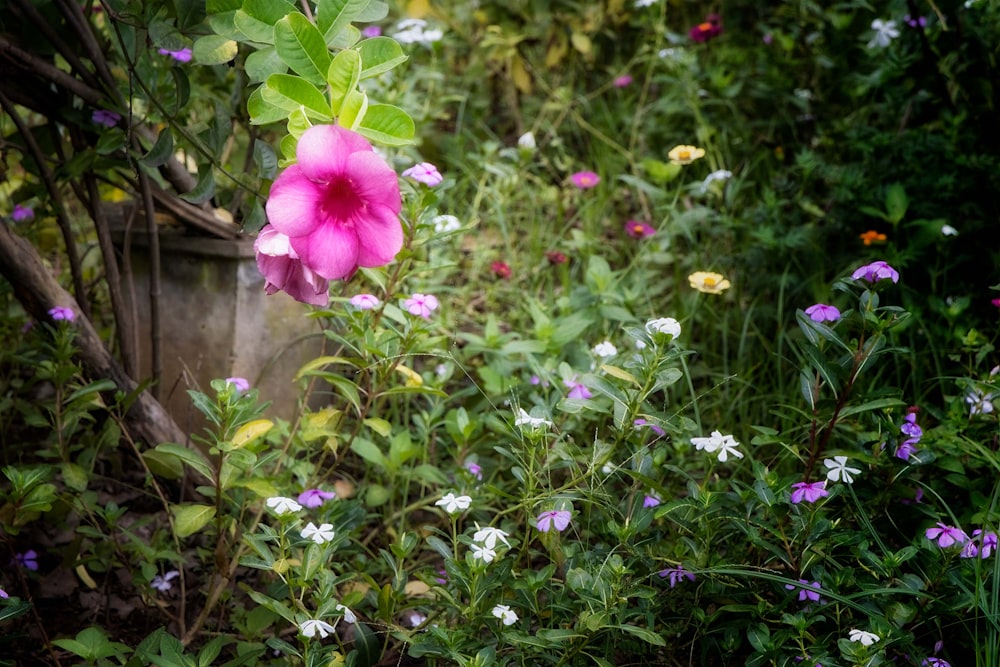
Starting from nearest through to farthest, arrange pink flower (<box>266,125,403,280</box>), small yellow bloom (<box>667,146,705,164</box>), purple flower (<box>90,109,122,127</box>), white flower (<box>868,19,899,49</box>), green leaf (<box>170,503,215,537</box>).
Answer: pink flower (<box>266,125,403,280</box>), green leaf (<box>170,503,215,537</box>), purple flower (<box>90,109,122,127</box>), small yellow bloom (<box>667,146,705,164</box>), white flower (<box>868,19,899,49</box>)

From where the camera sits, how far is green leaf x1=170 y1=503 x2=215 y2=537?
136 cm

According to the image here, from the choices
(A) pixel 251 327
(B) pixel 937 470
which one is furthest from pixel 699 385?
(A) pixel 251 327

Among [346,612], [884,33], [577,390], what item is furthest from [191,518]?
[884,33]

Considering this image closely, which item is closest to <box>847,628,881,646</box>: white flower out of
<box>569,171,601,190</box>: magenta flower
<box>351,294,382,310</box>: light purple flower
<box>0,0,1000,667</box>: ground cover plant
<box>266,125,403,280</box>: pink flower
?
<box>0,0,1000,667</box>: ground cover plant

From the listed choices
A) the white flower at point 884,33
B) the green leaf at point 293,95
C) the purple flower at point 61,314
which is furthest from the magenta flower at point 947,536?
the white flower at point 884,33

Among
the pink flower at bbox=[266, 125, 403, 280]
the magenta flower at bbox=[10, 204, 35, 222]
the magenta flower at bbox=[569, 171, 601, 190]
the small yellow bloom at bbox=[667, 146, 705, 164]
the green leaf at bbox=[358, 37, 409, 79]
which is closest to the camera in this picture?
the pink flower at bbox=[266, 125, 403, 280]

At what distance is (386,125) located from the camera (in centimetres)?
93

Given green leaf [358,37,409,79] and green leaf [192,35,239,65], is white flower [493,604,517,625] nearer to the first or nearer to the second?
green leaf [358,37,409,79]

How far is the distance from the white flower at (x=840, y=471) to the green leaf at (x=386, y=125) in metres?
0.82

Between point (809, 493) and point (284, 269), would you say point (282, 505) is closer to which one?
point (284, 269)

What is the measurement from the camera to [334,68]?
0.87 m

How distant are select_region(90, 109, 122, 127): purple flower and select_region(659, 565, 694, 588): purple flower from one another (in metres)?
1.24

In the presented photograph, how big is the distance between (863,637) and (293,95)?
95cm

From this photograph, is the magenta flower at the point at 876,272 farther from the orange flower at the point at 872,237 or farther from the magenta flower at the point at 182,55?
the magenta flower at the point at 182,55
